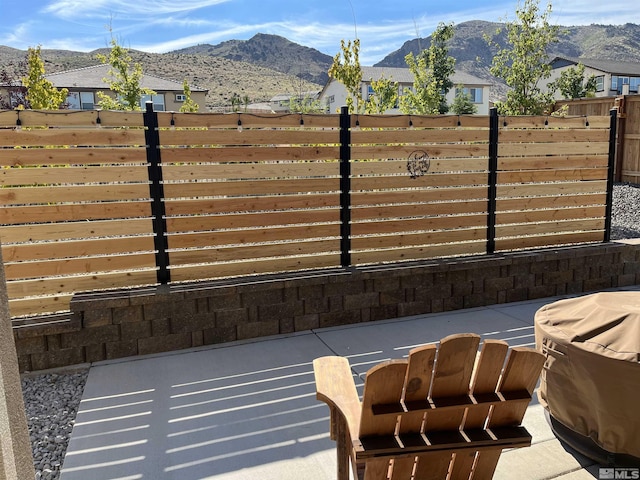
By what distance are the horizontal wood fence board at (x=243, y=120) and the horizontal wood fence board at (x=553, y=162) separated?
2.09m

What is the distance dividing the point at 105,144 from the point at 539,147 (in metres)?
4.60

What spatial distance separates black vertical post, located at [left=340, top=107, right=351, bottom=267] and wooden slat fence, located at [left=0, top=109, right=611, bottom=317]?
1 centimetres

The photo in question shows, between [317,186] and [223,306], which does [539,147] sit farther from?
[223,306]

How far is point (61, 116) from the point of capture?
410cm

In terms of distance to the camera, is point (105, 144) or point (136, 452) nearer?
point (136, 452)

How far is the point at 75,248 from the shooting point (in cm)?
427

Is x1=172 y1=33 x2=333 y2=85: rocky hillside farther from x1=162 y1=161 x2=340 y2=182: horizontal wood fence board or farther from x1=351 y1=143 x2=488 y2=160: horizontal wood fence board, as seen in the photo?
x1=162 y1=161 x2=340 y2=182: horizontal wood fence board

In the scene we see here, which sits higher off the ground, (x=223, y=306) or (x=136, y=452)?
(x=223, y=306)

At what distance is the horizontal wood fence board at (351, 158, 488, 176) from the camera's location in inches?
199

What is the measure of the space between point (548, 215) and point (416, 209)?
1.81m

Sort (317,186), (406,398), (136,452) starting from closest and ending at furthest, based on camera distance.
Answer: (406,398) < (136,452) < (317,186)

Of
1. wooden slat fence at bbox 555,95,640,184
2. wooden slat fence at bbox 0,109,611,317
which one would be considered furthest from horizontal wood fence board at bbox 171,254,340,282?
wooden slat fence at bbox 555,95,640,184

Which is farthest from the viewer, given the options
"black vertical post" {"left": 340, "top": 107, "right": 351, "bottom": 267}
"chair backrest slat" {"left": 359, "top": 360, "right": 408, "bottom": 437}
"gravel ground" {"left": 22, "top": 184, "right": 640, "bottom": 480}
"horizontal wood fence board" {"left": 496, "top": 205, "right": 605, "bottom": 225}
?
"horizontal wood fence board" {"left": 496, "top": 205, "right": 605, "bottom": 225}

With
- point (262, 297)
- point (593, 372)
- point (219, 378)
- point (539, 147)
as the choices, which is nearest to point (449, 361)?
point (593, 372)
